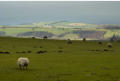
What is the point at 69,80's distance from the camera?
24109 millimetres

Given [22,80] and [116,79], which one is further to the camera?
[116,79]

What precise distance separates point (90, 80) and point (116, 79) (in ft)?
8.63

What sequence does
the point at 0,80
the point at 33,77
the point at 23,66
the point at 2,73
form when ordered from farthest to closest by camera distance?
1. the point at 23,66
2. the point at 2,73
3. the point at 33,77
4. the point at 0,80

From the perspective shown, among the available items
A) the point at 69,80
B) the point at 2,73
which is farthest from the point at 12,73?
the point at 69,80

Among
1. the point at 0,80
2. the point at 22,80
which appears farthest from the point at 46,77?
the point at 0,80

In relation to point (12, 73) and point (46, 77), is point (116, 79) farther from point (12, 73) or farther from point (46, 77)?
point (12, 73)

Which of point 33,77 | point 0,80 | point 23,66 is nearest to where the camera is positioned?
point 0,80

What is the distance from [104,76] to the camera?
87.7 ft

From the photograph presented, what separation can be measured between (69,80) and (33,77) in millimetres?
3380

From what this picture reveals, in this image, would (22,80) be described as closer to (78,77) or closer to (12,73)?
(12,73)

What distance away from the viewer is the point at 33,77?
24.9 m

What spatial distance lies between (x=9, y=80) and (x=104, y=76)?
943 centimetres

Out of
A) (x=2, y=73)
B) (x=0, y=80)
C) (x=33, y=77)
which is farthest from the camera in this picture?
Result: (x=2, y=73)

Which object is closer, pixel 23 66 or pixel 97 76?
pixel 97 76
